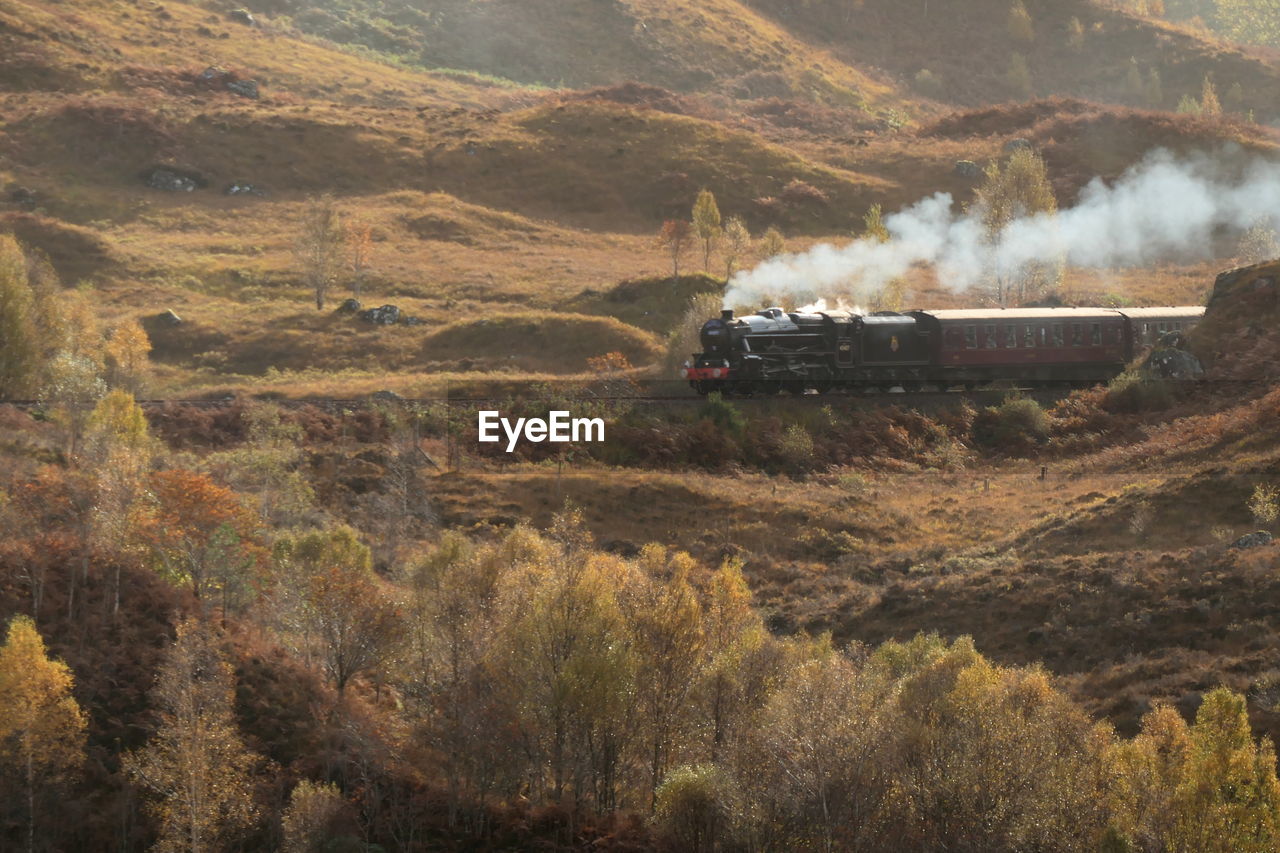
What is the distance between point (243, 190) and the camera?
115 meters

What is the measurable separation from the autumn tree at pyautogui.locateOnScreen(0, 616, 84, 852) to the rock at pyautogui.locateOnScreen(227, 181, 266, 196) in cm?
8104

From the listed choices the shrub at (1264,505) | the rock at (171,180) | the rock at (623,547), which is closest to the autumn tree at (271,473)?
the rock at (623,547)

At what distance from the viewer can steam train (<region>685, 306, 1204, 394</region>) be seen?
224 ft

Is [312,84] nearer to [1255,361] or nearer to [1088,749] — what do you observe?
[1255,361]

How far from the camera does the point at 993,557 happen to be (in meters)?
54.7

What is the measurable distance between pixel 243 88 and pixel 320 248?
5085cm

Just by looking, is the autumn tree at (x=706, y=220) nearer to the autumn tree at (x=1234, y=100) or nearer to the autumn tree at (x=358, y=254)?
the autumn tree at (x=358, y=254)

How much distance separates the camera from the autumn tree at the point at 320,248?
91.7m

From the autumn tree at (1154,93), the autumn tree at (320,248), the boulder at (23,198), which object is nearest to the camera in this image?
the autumn tree at (320,248)

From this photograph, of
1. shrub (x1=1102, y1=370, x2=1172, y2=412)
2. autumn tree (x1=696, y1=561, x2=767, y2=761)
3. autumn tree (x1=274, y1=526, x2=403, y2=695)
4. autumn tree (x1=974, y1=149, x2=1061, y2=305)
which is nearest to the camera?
autumn tree (x1=696, y1=561, x2=767, y2=761)

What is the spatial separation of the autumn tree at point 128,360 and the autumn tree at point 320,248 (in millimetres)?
19754

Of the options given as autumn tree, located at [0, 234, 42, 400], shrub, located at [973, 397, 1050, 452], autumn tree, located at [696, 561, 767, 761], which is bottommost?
autumn tree, located at [696, 561, 767, 761]

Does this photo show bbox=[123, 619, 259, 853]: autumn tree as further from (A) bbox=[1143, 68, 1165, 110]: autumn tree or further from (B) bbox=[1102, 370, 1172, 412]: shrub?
(A) bbox=[1143, 68, 1165, 110]: autumn tree

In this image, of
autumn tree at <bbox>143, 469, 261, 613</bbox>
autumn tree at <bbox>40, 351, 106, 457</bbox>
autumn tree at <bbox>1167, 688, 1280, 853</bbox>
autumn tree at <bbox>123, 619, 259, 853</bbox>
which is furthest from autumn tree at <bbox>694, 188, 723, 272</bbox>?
autumn tree at <bbox>1167, 688, 1280, 853</bbox>
